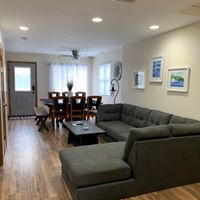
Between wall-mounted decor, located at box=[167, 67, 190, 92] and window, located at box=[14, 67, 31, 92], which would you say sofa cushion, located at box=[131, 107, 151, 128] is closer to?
wall-mounted decor, located at box=[167, 67, 190, 92]

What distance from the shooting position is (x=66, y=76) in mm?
8039

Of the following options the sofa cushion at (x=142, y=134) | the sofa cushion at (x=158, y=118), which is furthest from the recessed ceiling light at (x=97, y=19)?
the sofa cushion at (x=158, y=118)

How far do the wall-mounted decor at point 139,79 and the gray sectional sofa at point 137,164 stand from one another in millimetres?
2305

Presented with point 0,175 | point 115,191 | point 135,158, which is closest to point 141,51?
point 135,158

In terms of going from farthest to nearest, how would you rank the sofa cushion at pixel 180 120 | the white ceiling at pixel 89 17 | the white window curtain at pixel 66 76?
the white window curtain at pixel 66 76
the sofa cushion at pixel 180 120
the white ceiling at pixel 89 17

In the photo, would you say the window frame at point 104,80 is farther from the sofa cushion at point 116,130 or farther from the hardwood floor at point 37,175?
the hardwood floor at point 37,175

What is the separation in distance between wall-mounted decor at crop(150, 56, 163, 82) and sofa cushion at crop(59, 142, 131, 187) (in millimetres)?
2156

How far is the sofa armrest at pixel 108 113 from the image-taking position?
4930 millimetres

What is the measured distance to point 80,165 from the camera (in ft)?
7.54

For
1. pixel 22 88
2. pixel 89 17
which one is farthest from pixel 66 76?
pixel 89 17

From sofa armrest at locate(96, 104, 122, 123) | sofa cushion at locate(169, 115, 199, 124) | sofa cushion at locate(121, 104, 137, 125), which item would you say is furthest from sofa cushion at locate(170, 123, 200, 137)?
sofa armrest at locate(96, 104, 122, 123)

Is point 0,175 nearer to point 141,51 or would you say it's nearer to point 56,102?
point 56,102

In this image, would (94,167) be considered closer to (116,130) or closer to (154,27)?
(116,130)

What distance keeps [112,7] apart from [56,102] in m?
3.48
